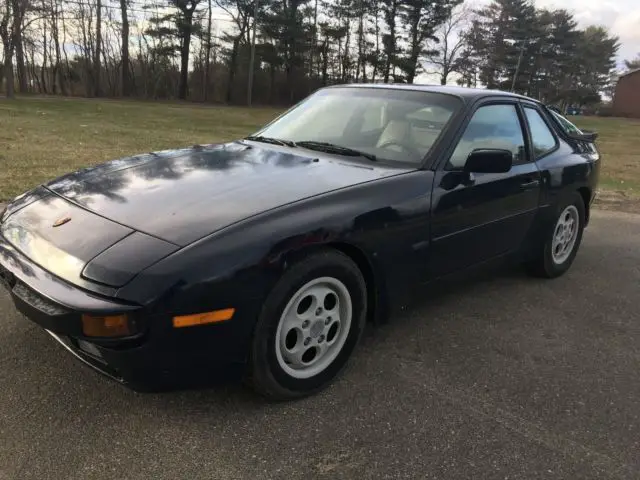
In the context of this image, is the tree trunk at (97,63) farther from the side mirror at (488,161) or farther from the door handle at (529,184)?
the side mirror at (488,161)


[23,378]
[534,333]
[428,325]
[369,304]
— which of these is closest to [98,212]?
[23,378]

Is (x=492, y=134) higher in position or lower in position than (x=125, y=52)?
lower

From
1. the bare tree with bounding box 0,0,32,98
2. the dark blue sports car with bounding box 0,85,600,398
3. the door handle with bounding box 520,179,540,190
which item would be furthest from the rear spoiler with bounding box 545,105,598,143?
the bare tree with bounding box 0,0,32,98

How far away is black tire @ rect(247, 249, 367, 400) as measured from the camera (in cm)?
234

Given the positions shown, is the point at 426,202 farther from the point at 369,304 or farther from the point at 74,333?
the point at 74,333

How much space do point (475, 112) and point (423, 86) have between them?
50 centimetres

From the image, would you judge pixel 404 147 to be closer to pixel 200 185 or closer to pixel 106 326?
pixel 200 185

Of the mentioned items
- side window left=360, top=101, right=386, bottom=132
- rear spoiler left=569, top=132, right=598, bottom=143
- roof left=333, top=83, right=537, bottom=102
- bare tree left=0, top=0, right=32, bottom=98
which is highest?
bare tree left=0, top=0, right=32, bottom=98

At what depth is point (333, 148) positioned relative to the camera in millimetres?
3395

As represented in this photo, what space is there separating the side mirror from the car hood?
0.49 meters

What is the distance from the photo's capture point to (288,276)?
2.37 meters

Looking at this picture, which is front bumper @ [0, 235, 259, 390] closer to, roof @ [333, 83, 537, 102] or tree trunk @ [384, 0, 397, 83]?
roof @ [333, 83, 537, 102]

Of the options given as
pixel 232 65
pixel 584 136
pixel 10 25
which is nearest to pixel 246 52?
pixel 232 65

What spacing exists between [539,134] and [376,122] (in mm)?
1417
